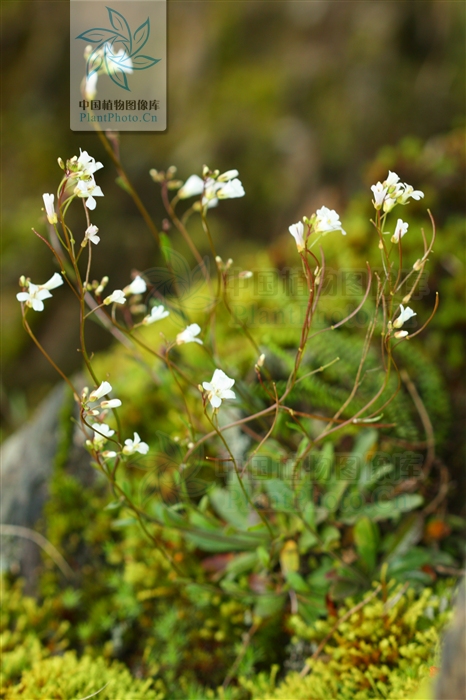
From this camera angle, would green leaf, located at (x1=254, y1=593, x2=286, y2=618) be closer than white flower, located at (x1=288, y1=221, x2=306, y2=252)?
No

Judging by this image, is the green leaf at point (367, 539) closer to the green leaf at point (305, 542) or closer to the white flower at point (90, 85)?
the green leaf at point (305, 542)

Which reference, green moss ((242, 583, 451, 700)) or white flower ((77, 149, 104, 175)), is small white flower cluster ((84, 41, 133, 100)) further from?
green moss ((242, 583, 451, 700))

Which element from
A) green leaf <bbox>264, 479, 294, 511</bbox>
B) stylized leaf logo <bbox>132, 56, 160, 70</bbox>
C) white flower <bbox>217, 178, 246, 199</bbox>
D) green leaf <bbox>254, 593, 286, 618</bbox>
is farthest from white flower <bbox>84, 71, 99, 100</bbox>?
green leaf <bbox>254, 593, 286, 618</bbox>

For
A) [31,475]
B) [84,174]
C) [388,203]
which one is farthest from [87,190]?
[31,475]

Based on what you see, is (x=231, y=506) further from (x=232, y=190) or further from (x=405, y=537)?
(x=232, y=190)

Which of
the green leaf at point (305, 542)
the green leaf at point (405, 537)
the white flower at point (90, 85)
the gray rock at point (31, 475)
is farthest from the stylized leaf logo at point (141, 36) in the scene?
the green leaf at point (405, 537)

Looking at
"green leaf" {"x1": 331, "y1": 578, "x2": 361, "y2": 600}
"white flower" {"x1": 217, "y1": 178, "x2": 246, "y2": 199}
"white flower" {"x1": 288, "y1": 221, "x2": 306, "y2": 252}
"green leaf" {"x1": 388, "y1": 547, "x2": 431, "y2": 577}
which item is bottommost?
"green leaf" {"x1": 331, "y1": 578, "x2": 361, "y2": 600}
